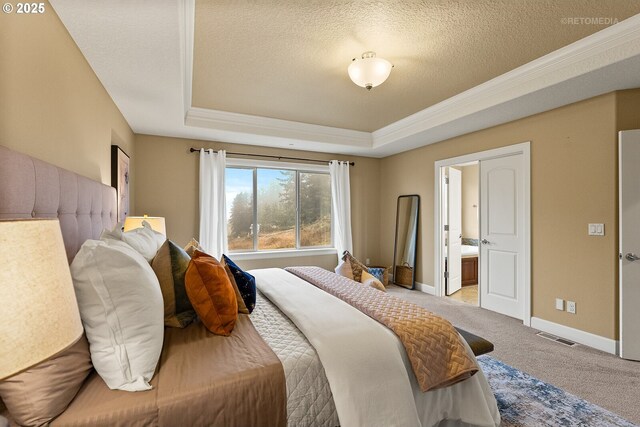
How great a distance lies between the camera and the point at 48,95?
5.03ft

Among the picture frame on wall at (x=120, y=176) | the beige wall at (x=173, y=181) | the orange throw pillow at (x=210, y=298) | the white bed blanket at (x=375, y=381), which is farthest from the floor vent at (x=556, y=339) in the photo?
the picture frame on wall at (x=120, y=176)

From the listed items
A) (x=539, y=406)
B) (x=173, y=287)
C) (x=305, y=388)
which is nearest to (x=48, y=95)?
(x=173, y=287)

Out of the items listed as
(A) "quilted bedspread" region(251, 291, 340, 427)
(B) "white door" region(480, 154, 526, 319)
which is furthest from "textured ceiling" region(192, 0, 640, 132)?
(A) "quilted bedspread" region(251, 291, 340, 427)

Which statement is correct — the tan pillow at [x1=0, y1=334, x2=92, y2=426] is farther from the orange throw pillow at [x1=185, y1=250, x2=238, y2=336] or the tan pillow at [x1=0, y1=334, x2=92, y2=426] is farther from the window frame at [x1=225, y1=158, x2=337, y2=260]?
the window frame at [x1=225, y1=158, x2=337, y2=260]

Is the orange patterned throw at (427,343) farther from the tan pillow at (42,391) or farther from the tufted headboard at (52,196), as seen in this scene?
the tufted headboard at (52,196)

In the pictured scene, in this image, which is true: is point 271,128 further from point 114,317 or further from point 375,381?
point 375,381

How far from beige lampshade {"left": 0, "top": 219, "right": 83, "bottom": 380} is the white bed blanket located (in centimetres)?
101

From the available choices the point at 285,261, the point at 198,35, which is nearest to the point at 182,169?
the point at 285,261

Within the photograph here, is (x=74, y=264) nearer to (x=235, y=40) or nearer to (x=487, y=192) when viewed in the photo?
(x=235, y=40)

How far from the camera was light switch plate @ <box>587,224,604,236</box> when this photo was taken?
282 centimetres

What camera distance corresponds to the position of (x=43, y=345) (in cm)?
55

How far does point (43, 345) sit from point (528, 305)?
4.08m

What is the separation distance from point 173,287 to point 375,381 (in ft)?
3.59

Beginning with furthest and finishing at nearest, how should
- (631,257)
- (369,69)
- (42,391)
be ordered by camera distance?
1. (631,257)
2. (369,69)
3. (42,391)
